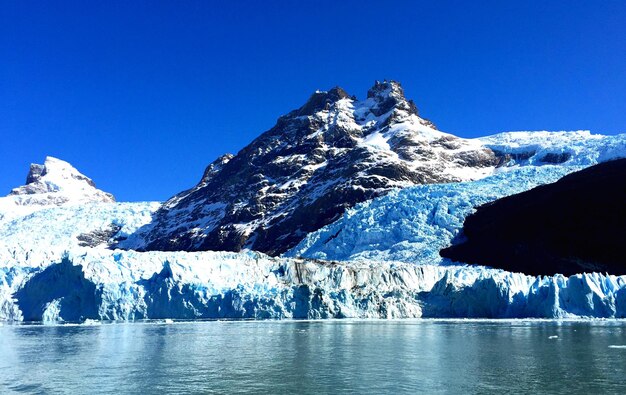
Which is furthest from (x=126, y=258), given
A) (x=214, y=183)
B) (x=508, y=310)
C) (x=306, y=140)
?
(x=214, y=183)

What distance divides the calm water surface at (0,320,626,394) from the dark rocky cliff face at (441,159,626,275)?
30.2 m

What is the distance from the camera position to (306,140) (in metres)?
160

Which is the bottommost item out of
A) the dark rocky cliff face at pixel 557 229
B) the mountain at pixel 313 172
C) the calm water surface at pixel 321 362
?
the calm water surface at pixel 321 362

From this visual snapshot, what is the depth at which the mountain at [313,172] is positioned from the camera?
119m

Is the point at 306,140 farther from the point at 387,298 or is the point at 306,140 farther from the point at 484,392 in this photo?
the point at 484,392

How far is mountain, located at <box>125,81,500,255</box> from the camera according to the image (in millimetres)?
119000

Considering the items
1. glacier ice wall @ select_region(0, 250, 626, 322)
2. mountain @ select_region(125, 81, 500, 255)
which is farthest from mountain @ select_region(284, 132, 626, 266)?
mountain @ select_region(125, 81, 500, 255)

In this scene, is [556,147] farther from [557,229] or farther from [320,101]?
[320,101]

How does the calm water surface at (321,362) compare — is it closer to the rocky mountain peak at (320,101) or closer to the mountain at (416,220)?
the mountain at (416,220)

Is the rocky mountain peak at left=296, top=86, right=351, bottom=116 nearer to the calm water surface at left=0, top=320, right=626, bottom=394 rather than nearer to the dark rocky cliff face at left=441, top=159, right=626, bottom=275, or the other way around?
the dark rocky cliff face at left=441, top=159, right=626, bottom=275

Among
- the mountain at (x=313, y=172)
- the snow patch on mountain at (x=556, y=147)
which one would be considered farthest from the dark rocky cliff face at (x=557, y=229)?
the mountain at (x=313, y=172)

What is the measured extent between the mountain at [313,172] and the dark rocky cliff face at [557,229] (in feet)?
138

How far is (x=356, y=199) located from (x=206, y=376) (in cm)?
9655

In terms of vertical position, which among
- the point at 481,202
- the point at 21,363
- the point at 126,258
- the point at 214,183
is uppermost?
the point at 214,183
